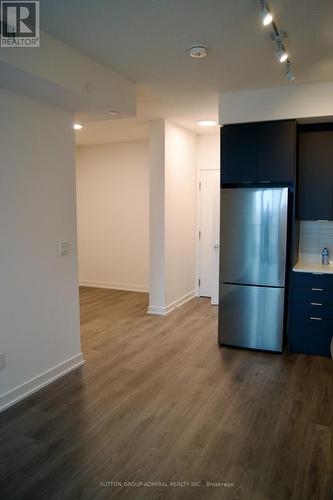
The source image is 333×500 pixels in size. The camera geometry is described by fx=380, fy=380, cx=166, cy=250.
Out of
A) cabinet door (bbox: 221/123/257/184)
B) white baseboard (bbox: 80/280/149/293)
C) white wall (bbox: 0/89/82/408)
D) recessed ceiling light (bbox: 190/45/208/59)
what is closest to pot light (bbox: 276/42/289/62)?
recessed ceiling light (bbox: 190/45/208/59)

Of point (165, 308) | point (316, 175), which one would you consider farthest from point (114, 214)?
point (316, 175)

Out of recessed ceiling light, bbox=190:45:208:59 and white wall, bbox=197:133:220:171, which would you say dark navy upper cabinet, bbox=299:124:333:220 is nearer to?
recessed ceiling light, bbox=190:45:208:59

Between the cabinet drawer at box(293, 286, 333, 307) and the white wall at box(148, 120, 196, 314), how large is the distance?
6.47ft

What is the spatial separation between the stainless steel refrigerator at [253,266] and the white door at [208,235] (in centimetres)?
187

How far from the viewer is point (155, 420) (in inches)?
107

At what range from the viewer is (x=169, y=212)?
534 cm

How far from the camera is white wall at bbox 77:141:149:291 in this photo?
265 inches

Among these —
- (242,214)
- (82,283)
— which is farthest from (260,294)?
(82,283)

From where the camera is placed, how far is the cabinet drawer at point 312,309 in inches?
149

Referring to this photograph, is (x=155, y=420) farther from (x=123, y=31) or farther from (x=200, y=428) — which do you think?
(x=123, y=31)

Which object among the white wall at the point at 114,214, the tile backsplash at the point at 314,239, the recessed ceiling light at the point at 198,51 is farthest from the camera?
the white wall at the point at 114,214

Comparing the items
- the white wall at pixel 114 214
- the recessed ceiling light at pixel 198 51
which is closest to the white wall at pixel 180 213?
the white wall at pixel 114 214

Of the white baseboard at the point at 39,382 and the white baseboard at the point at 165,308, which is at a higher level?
the white baseboard at the point at 165,308

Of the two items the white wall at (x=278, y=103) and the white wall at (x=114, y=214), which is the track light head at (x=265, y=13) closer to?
the white wall at (x=278, y=103)
